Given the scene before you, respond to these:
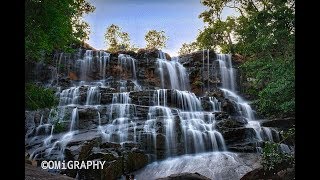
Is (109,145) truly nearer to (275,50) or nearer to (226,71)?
(275,50)

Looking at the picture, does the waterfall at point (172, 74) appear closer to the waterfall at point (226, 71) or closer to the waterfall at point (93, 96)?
the waterfall at point (226, 71)

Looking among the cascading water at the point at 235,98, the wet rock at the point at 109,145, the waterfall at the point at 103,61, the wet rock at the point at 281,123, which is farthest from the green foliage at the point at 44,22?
the waterfall at the point at 103,61

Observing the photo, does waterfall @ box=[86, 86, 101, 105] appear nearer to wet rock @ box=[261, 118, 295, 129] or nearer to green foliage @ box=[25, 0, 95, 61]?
green foliage @ box=[25, 0, 95, 61]

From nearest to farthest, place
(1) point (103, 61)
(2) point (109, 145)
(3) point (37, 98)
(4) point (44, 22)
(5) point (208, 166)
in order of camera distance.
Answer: (4) point (44, 22) < (3) point (37, 98) < (5) point (208, 166) < (2) point (109, 145) < (1) point (103, 61)

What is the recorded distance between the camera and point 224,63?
21719 millimetres

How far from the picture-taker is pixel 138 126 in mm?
12078

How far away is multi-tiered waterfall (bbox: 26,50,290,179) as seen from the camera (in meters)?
10.2

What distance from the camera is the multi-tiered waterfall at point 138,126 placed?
10.2 m

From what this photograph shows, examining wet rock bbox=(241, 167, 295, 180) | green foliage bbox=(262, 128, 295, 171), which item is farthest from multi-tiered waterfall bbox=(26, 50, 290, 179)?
green foliage bbox=(262, 128, 295, 171)

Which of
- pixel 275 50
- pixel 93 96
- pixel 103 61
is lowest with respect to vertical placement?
pixel 93 96

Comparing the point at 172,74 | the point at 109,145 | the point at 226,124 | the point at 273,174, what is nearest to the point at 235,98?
the point at 172,74

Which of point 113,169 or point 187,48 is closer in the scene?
point 113,169

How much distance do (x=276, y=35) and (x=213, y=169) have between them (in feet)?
14.3
